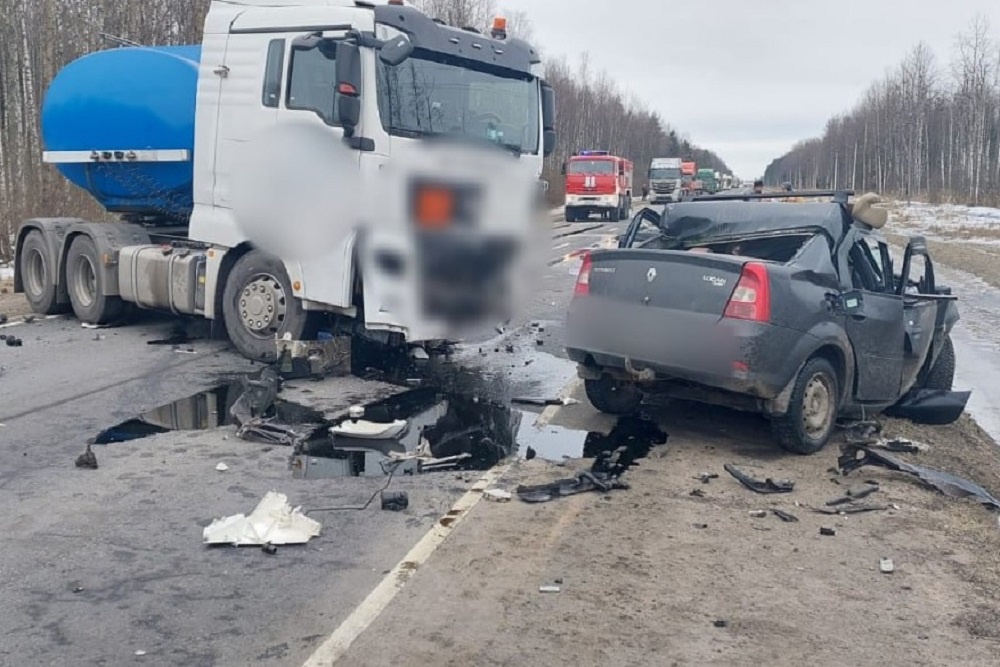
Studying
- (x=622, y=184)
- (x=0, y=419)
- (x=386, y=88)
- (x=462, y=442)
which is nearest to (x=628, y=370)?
(x=462, y=442)

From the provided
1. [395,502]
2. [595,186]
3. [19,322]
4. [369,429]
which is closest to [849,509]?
[395,502]

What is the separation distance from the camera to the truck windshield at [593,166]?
128 feet

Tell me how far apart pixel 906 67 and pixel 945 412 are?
2886 inches

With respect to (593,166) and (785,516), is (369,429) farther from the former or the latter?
(593,166)

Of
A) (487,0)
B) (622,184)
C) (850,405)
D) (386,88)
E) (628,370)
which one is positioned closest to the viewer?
(628,370)

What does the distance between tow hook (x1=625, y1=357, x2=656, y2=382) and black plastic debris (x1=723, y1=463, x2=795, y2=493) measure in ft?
2.95

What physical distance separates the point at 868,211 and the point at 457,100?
3506 millimetres

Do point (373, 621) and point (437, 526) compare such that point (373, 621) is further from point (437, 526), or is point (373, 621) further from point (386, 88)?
point (386, 88)

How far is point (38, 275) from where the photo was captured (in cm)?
1208

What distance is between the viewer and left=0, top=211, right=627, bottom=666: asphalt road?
381 cm

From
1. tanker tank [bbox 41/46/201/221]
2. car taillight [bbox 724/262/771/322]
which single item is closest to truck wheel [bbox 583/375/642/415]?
car taillight [bbox 724/262/771/322]

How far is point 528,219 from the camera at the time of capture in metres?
8.09

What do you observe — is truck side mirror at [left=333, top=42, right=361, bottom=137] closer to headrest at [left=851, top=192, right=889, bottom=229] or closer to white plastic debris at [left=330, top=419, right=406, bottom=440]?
white plastic debris at [left=330, top=419, right=406, bottom=440]

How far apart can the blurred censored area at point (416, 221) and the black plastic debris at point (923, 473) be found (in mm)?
3029
